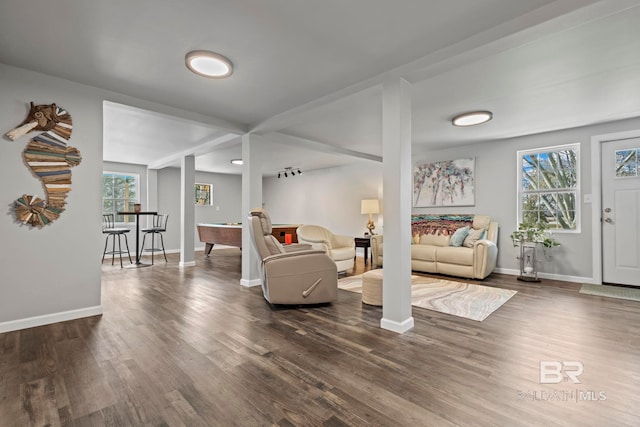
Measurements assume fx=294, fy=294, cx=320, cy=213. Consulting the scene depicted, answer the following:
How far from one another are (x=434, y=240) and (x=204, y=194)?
6.78 m

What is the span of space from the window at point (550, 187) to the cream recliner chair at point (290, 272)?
3854mm

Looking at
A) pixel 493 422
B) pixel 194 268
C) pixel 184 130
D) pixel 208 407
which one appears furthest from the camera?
pixel 194 268

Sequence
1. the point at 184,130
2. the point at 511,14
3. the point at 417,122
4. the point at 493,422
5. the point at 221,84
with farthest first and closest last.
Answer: the point at 184,130
the point at 417,122
the point at 221,84
the point at 511,14
the point at 493,422

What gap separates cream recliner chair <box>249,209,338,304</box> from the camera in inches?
130

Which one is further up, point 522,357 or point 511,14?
point 511,14

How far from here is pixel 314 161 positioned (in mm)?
7566

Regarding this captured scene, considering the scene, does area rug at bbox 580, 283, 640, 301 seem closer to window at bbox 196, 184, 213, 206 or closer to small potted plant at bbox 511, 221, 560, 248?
small potted plant at bbox 511, 221, 560, 248

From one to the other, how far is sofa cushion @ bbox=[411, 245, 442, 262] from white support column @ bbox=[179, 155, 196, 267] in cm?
448

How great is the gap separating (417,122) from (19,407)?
4.75 m

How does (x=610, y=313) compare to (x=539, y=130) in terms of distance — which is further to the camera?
(x=539, y=130)

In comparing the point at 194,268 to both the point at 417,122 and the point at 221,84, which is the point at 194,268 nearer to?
the point at 221,84

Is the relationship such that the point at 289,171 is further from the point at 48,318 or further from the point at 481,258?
the point at 48,318

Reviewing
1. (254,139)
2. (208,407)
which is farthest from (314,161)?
(208,407)

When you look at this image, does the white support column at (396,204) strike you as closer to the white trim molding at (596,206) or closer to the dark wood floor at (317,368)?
the dark wood floor at (317,368)
